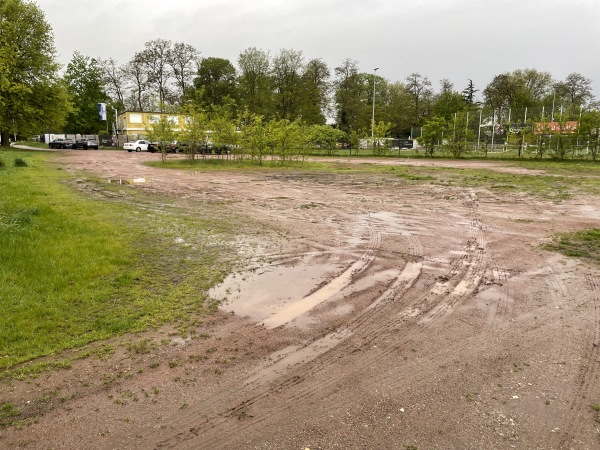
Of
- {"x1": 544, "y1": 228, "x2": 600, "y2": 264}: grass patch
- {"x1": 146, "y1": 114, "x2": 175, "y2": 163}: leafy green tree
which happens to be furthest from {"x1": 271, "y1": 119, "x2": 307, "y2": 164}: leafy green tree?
{"x1": 544, "y1": 228, "x2": 600, "y2": 264}: grass patch

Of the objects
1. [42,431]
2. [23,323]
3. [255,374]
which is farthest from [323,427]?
[23,323]

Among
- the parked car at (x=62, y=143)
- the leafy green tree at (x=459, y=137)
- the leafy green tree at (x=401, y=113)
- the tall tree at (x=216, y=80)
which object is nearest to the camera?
the leafy green tree at (x=459, y=137)

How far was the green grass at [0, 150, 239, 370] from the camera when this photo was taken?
4.85 meters

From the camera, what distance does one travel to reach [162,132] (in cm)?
3112

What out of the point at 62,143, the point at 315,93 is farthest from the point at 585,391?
the point at 315,93

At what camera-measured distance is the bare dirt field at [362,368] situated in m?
3.23

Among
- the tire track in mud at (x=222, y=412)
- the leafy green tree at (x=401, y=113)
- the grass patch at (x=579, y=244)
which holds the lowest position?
the tire track in mud at (x=222, y=412)

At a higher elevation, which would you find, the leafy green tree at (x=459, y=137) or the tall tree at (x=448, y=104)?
the tall tree at (x=448, y=104)

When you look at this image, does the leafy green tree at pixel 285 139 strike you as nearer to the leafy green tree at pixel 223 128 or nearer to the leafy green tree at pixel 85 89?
the leafy green tree at pixel 223 128

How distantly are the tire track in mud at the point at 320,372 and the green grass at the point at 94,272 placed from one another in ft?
5.72

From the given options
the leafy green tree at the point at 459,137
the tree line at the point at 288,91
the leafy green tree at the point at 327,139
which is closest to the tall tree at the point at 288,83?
the tree line at the point at 288,91

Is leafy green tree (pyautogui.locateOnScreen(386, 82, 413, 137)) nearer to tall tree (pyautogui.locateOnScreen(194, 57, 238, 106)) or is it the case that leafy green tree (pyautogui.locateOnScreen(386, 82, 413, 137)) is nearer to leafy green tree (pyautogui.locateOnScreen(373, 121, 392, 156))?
leafy green tree (pyautogui.locateOnScreen(373, 121, 392, 156))

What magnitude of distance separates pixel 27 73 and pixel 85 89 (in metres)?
32.7

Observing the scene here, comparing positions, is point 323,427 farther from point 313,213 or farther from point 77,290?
point 313,213
